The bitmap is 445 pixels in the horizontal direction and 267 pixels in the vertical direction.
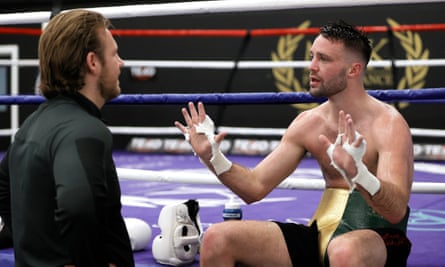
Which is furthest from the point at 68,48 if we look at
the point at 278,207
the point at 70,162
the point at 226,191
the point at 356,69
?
the point at 226,191

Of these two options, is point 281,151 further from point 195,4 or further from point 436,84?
point 436,84

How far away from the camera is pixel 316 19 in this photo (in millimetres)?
6559

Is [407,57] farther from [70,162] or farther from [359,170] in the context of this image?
[70,162]

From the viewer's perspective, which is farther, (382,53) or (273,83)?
(273,83)

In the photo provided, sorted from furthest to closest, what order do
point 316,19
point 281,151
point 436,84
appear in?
point 316,19, point 436,84, point 281,151

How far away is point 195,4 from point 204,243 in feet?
2.94

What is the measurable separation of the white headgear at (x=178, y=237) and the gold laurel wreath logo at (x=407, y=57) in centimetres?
370

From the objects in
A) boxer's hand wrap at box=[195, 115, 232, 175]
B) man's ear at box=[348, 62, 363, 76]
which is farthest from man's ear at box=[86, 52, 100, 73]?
man's ear at box=[348, 62, 363, 76]

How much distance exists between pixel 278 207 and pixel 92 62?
7.56 ft

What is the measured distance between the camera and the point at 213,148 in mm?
2027

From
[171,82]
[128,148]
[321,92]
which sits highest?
[321,92]

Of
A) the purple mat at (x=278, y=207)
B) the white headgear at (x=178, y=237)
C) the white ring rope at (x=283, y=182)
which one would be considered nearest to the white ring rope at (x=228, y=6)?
the white ring rope at (x=283, y=182)

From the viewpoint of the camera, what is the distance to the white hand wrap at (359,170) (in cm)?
169

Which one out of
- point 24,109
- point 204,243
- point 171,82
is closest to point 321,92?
point 204,243
